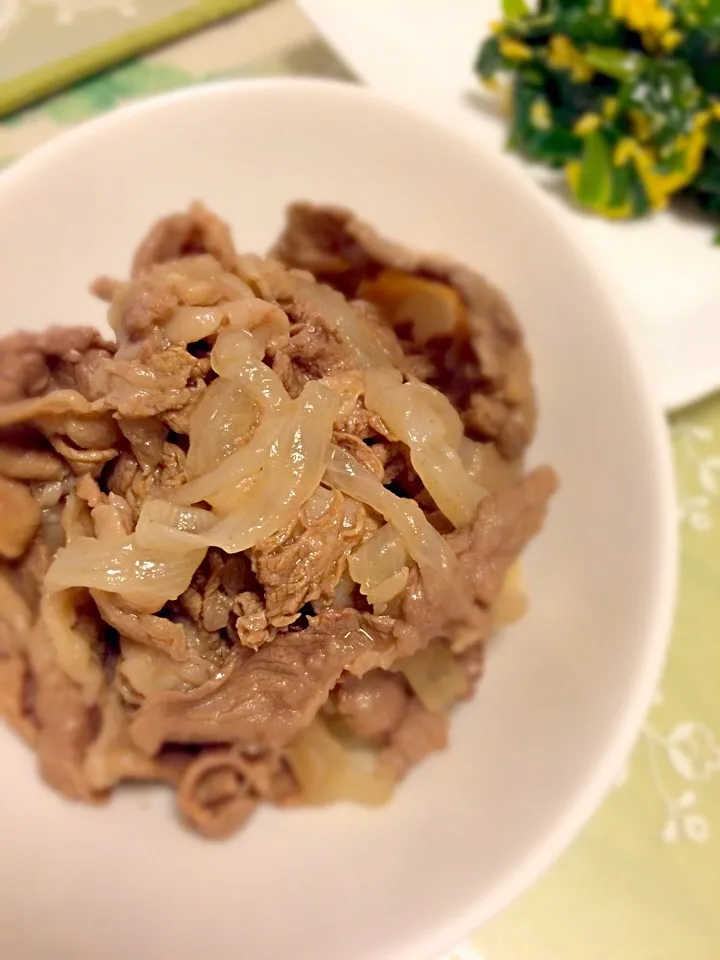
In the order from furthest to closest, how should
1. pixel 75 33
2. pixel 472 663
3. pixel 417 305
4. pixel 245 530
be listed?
pixel 75 33
pixel 417 305
pixel 472 663
pixel 245 530

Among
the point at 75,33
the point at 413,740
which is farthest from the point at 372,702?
the point at 75,33

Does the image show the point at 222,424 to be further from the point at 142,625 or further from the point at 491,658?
the point at 491,658

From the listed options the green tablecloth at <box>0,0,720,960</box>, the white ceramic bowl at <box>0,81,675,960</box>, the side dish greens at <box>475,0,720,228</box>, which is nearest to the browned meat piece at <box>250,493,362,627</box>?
the white ceramic bowl at <box>0,81,675,960</box>

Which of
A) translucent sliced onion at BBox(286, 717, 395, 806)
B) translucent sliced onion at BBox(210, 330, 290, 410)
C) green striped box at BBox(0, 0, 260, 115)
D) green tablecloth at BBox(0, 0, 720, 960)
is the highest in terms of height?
green striped box at BBox(0, 0, 260, 115)

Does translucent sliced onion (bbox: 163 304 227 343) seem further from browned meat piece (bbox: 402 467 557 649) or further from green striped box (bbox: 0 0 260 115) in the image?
green striped box (bbox: 0 0 260 115)

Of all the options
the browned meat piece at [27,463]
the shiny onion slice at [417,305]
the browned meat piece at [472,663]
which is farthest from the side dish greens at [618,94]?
the browned meat piece at [27,463]

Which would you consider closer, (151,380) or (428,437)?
(151,380)
